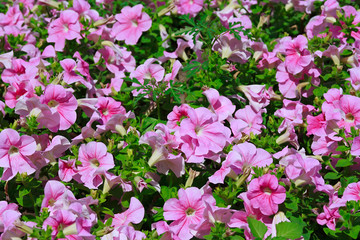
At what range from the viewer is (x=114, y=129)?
7.13ft

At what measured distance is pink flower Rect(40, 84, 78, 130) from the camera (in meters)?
2.11

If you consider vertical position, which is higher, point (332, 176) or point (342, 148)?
point (342, 148)

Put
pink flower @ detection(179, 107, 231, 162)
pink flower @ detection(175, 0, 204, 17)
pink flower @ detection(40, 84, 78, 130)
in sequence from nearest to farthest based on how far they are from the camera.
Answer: pink flower @ detection(179, 107, 231, 162)
pink flower @ detection(40, 84, 78, 130)
pink flower @ detection(175, 0, 204, 17)

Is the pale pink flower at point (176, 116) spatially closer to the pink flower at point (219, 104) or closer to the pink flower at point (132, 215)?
the pink flower at point (219, 104)

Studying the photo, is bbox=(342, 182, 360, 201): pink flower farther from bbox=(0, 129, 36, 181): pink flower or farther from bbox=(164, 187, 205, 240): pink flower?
bbox=(0, 129, 36, 181): pink flower

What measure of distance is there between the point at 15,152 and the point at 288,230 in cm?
116

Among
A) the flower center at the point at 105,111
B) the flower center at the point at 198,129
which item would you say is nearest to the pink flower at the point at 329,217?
the flower center at the point at 198,129

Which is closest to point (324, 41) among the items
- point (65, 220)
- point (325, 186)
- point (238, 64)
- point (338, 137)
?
point (238, 64)

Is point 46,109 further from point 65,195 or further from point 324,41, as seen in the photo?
point 324,41

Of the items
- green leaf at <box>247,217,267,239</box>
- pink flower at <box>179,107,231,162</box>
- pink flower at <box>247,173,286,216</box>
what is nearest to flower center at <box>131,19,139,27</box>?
pink flower at <box>179,107,231,162</box>

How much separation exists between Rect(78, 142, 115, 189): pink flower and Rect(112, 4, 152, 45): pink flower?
903 mm

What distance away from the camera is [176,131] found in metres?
2.07

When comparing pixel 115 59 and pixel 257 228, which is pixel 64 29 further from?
pixel 257 228

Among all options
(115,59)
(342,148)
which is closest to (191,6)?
(115,59)
